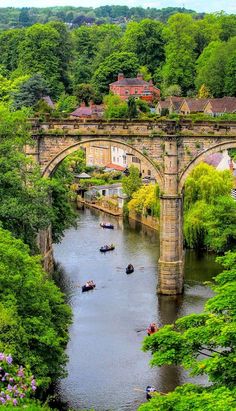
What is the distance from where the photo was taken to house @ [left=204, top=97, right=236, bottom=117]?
415ft

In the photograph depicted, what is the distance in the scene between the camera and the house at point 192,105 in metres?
130

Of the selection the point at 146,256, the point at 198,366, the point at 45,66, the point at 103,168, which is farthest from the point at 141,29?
the point at 198,366

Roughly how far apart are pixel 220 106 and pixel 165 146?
67.9 m

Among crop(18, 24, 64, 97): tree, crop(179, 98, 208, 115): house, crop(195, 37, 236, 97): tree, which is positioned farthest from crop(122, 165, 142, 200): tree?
crop(18, 24, 64, 97): tree

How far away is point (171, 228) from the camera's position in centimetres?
6209

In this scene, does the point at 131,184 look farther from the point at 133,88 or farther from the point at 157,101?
the point at 157,101

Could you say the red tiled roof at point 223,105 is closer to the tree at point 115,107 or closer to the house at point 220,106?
the house at point 220,106

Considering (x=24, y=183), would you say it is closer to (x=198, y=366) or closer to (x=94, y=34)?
(x=198, y=366)

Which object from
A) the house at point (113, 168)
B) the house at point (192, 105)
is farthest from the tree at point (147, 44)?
the house at point (113, 168)

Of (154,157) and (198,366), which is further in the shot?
(154,157)

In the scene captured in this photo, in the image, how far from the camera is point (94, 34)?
188 meters

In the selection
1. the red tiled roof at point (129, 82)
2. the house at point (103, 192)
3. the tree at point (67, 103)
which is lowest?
the house at point (103, 192)

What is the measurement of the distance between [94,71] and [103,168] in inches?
1992

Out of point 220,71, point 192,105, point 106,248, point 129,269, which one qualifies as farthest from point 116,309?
point 220,71
